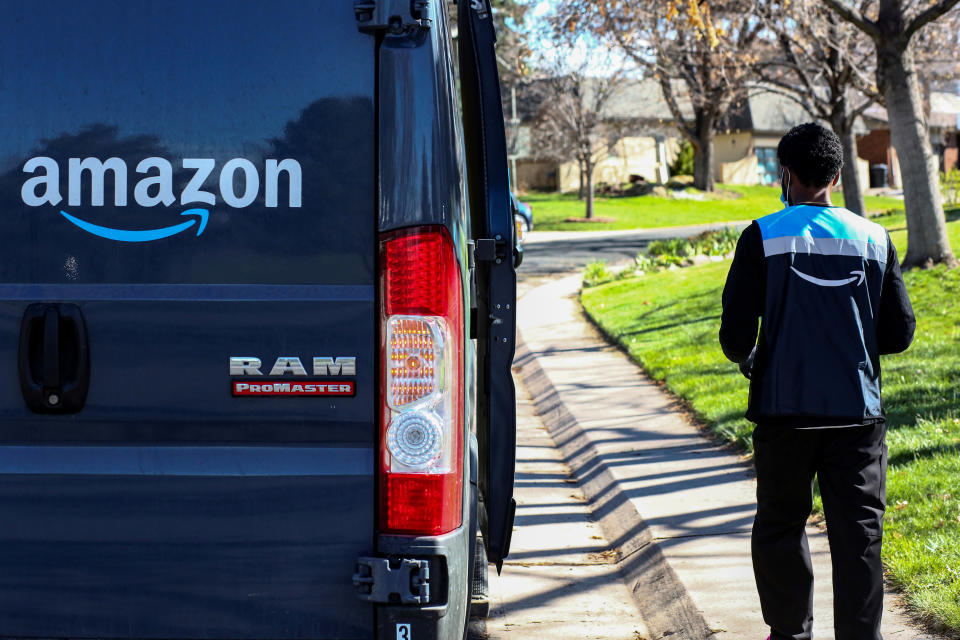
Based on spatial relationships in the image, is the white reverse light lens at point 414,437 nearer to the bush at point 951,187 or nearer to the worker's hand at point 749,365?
the worker's hand at point 749,365

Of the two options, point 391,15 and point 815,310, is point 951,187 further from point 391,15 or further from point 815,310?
point 391,15

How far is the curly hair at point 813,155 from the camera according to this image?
3.61 metres

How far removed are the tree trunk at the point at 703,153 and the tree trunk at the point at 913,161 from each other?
3448cm

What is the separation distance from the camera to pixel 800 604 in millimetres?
3668

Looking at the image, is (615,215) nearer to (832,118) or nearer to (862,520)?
(832,118)

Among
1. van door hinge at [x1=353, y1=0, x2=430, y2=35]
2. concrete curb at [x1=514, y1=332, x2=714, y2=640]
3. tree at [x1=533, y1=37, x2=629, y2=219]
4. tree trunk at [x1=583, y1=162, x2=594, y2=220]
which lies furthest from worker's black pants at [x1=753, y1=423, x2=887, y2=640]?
tree trunk at [x1=583, y1=162, x2=594, y2=220]

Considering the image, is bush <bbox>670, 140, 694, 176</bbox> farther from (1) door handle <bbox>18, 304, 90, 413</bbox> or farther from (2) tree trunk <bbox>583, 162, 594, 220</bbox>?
(1) door handle <bbox>18, 304, 90, 413</bbox>

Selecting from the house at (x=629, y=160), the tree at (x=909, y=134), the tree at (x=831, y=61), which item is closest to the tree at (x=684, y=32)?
the tree at (x=831, y=61)

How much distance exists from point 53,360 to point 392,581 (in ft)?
3.12

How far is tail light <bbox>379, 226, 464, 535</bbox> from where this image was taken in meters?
2.62

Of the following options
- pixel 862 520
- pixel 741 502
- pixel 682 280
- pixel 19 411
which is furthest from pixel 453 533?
pixel 682 280

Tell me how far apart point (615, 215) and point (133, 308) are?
4019cm

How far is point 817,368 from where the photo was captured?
3.51m

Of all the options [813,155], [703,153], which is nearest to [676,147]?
[703,153]
